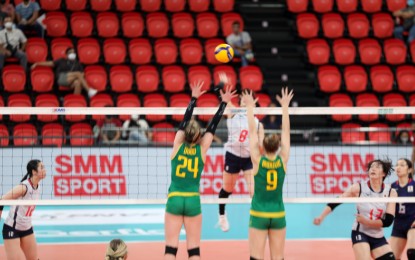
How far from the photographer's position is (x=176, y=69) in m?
18.9

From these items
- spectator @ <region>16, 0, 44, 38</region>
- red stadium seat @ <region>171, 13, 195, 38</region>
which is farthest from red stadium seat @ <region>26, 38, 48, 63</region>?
red stadium seat @ <region>171, 13, 195, 38</region>

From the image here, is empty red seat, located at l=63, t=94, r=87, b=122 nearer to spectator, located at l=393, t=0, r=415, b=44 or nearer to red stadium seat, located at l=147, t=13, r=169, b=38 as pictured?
red stadium seat, located at l=147, t=13, r=169, b=38

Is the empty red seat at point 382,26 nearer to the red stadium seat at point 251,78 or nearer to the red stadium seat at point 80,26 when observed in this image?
the red stadium seat at point 251,78

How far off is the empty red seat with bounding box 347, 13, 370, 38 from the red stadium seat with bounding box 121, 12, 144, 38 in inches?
253

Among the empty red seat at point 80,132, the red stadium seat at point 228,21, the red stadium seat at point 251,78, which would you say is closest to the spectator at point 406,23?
the red stadium seat at point 228,21

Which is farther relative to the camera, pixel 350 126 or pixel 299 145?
pixel 350 126

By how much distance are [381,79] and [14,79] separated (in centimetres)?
1019

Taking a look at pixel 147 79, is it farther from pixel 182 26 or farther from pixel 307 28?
pixel 307 28

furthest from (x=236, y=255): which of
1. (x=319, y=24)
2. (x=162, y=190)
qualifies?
(x=319, y=24)

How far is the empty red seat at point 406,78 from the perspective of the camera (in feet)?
64.8

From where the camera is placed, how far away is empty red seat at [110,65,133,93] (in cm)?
1855

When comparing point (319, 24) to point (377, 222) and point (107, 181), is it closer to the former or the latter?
point (107, 181)

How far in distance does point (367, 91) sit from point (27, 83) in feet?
31.1

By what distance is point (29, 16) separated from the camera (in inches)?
779
